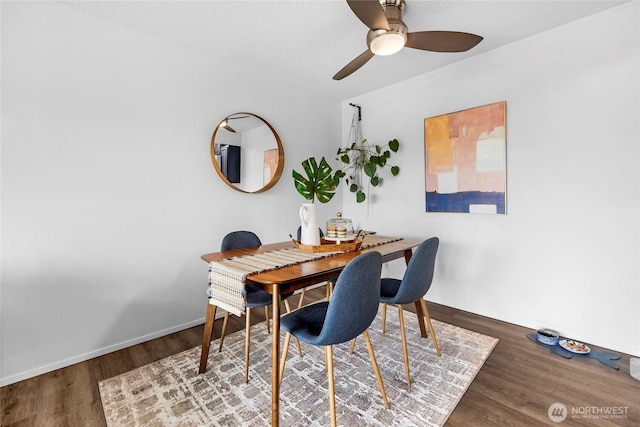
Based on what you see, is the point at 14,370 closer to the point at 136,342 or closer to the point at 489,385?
the point at 136,342

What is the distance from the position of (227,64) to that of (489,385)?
328 centimetres

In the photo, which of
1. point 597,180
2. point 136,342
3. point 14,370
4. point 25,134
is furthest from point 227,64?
point 597,180

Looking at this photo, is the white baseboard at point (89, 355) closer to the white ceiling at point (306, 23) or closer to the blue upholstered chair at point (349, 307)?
the blue upholstered chair at point (349, 307)

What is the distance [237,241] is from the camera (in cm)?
229

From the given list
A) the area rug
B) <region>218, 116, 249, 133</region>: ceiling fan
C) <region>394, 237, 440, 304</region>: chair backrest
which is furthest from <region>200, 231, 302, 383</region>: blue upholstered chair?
<region>218, 116, 249, 133</region>: ceiling fan

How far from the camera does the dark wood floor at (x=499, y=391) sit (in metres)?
1.49

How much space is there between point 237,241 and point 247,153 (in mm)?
1083

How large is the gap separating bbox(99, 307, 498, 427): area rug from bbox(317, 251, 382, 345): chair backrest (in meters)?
0.52

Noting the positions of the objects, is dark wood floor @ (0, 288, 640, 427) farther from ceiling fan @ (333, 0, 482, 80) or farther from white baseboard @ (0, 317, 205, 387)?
ceiling fan @ (333, 0, 482, 80)

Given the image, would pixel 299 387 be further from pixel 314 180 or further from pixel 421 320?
pixel 314 180

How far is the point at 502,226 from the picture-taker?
2.61m

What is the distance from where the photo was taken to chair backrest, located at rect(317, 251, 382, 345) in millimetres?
1280

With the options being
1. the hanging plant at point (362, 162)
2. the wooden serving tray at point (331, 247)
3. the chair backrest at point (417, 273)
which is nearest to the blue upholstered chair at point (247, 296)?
the wooden serving tray at point (331, 247)

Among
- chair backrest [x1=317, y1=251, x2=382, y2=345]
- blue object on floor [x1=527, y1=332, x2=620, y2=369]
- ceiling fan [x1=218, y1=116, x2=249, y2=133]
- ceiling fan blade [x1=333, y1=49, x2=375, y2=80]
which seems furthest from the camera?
ceiling fan [x1=218, y1=116, x2=249, y2=133]
